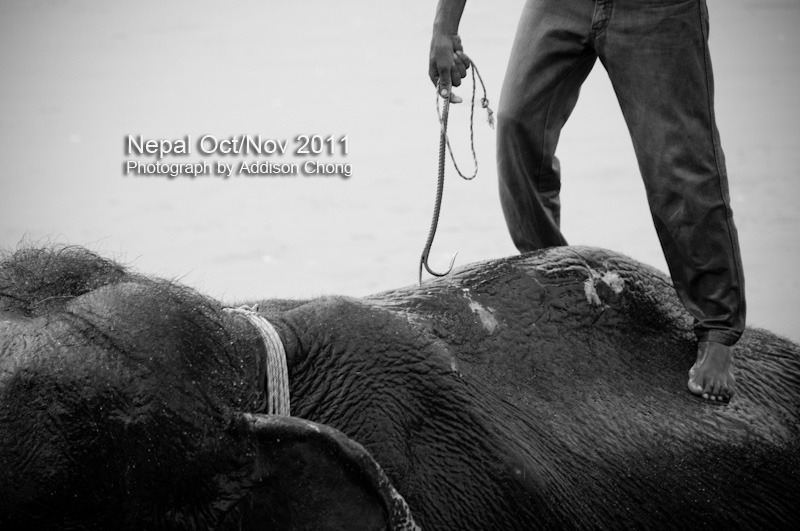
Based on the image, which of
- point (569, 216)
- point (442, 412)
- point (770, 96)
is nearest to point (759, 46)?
point (770, 96)

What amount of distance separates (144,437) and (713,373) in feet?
4.86

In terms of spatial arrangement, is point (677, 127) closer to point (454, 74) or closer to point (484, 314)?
point (454, 74)

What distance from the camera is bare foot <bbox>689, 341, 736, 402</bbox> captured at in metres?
2.74

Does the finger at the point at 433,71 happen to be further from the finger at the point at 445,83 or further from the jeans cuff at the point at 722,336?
the jeans cuff at the point at 722,336

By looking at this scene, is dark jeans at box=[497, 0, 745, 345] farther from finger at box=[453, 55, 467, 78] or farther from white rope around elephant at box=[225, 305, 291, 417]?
white rope around elephant at box=[225, 305, 291, 417]

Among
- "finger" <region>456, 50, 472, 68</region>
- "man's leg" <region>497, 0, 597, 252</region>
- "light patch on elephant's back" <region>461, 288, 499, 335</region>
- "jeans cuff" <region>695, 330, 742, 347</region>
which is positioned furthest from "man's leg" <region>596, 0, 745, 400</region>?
"light patch on elephant's back" <region>461, 288, 499, 335</region>

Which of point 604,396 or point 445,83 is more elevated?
point 445,83

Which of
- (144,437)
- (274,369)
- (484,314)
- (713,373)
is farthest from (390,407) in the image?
(713,373)

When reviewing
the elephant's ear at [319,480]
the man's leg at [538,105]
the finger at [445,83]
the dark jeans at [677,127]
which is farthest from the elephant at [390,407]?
the finger at [445,83]

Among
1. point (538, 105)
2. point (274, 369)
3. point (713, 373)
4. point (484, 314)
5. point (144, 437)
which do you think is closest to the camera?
point (144, 437)

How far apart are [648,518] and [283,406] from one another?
0.92 m

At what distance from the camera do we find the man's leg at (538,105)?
318 cm

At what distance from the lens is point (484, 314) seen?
2.61 metres

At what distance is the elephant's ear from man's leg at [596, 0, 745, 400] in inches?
46.9
